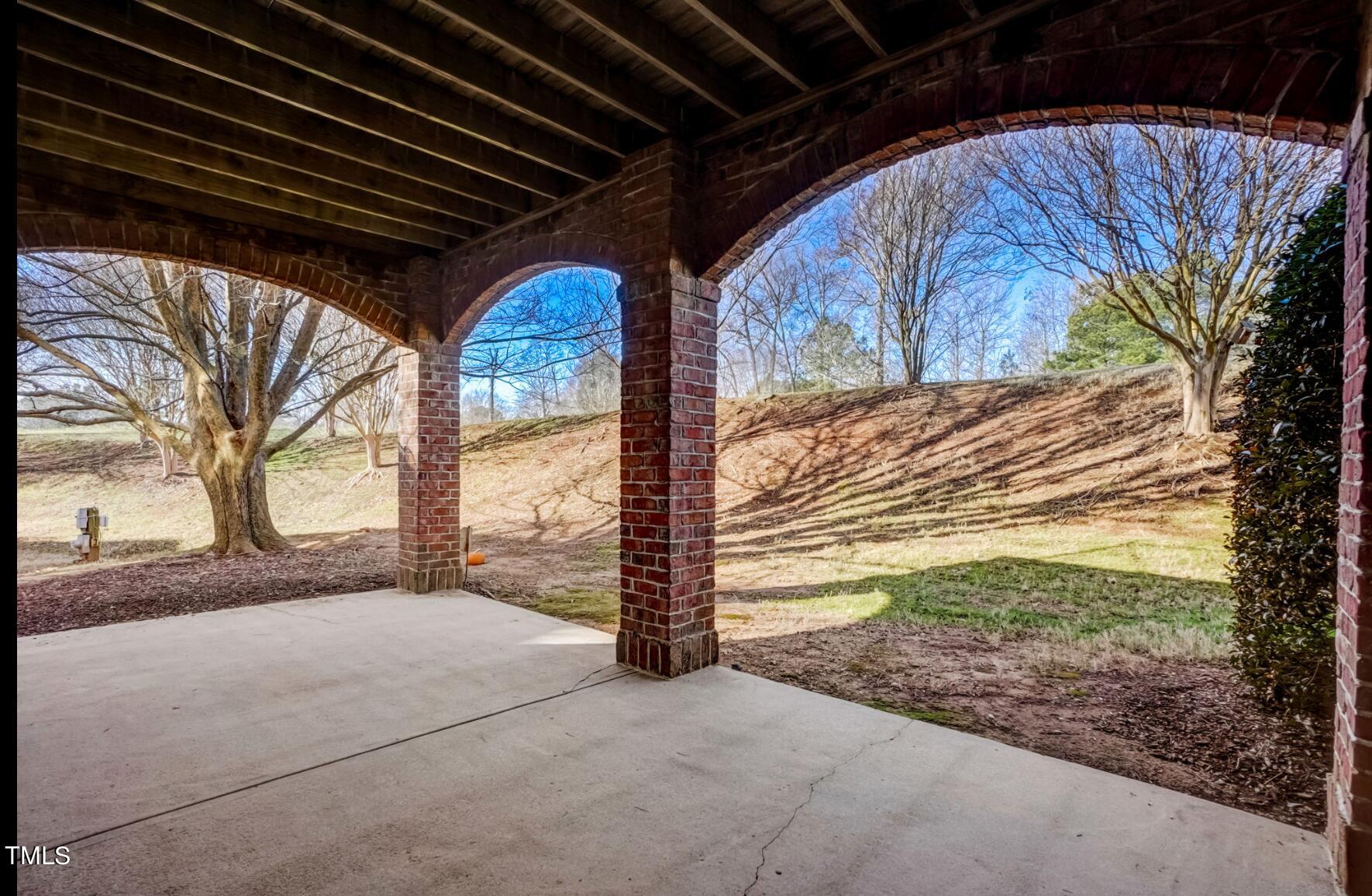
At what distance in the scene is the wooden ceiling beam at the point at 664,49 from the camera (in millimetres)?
2633

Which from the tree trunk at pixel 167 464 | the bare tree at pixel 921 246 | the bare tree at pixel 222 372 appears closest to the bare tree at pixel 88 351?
the bare tree at pixel 222 372

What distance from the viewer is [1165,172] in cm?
685

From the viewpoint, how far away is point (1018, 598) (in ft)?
18.2

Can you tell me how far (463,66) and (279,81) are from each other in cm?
95

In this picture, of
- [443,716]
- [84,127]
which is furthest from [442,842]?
[84,127]

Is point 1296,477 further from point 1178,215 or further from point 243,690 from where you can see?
point 1178,215

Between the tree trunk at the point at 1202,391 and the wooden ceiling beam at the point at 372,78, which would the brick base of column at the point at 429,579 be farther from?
the tree trunk at the point at 1202,391

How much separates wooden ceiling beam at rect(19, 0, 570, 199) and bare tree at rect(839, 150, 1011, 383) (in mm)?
10374

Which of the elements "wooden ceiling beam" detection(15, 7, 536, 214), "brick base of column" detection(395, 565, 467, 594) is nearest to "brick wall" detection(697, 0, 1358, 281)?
"wooden ceiling beam" detection(15, 7, 536, 214)

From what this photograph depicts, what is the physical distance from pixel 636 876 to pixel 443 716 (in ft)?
4.90

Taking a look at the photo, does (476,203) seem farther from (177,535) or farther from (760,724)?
(177,535)

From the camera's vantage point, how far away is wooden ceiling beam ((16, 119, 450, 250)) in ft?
11.9

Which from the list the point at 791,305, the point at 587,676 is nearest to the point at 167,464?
the point at 791,305

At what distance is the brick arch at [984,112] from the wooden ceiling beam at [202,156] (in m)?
2.52
